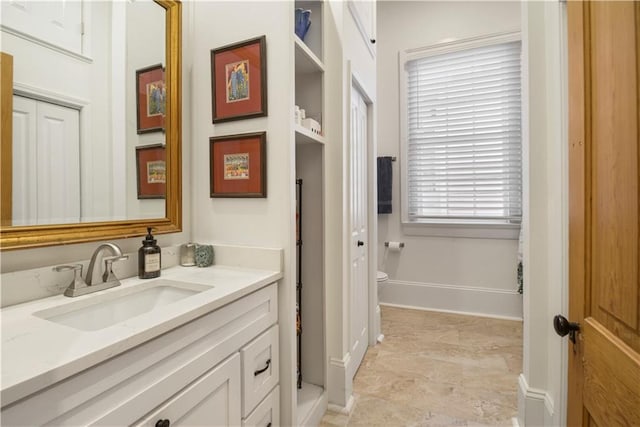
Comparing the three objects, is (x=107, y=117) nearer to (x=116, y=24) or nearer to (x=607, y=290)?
(x=116, y=24)

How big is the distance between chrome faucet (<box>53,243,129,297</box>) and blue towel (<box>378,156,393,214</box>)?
2.74 m

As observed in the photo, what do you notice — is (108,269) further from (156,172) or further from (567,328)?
(567,328)

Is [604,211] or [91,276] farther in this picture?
[91,276]

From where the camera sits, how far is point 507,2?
3.12 m

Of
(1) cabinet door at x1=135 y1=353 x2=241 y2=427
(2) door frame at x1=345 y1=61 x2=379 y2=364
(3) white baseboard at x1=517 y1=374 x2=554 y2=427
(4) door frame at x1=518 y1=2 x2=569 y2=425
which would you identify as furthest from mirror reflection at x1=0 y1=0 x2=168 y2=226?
(3) white baseboard at x1=517 y1=374 x2=554 y2=427

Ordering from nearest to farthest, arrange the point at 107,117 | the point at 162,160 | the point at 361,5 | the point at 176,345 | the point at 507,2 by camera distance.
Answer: the point at 176,345
the point at 107,117
the point at 162,160
the point at 361,5
the point at 507,2

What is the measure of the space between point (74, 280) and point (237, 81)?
1.01 meters

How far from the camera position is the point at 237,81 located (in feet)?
4.71

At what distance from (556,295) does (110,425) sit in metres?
1.73

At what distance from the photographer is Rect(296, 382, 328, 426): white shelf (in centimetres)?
156

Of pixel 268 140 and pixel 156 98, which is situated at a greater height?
pixel 156 98

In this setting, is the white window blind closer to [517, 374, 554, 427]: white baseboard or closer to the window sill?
the window sill

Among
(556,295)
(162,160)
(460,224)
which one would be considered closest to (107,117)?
(162,160)

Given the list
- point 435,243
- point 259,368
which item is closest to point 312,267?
point 259,368
